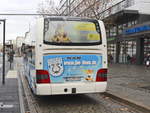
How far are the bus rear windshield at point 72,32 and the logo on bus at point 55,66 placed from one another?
1.75 ft

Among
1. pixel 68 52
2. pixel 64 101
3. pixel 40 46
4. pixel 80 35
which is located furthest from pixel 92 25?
pixel 64 101

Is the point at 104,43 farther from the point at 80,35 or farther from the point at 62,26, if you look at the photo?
the point at 62,26

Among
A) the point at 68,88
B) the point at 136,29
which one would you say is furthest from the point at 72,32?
the point at 136,29

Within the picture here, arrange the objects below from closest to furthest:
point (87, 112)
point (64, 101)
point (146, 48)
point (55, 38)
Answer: point (87, 112), point (55, 38), point (64, 101), point (146, 48)

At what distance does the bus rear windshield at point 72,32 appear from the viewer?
8766 mm

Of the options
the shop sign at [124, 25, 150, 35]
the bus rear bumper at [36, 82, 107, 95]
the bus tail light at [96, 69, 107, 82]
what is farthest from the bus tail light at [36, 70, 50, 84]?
the shop sign at [124, 25, 150, 35]

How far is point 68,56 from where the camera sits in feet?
28.8

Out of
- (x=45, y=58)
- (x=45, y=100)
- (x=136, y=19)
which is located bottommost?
(x=45, y=100)

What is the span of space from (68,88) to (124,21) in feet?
107

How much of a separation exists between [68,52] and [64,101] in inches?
81.7

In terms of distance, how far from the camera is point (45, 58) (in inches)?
337

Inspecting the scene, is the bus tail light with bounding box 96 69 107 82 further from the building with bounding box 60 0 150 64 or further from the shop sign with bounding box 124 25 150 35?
the shop sign with bounding box 124 25 150 35

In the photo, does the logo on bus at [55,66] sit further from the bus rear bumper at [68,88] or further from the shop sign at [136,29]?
the shop sign at [136,29]

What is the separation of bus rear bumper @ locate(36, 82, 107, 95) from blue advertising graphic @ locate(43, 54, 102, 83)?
0.53 ft
